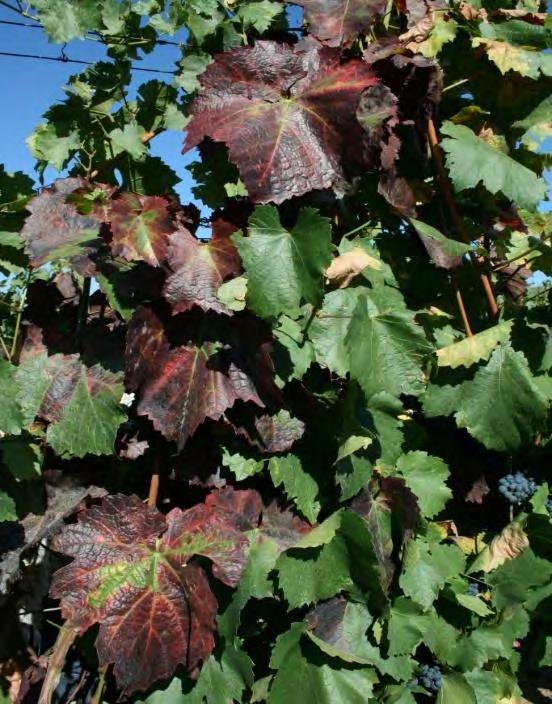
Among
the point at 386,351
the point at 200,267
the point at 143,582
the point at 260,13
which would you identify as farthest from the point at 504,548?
the point at 260,13

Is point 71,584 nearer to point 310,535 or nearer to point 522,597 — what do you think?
point 310,535

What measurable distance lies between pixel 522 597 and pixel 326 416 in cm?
89

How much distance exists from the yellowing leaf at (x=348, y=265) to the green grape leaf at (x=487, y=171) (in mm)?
323

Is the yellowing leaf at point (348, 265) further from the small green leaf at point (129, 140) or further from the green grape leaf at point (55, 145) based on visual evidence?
the green grape leaf at point (55, 145)

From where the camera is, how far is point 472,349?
1.78 meters

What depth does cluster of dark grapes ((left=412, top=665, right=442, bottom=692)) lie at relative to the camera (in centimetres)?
194

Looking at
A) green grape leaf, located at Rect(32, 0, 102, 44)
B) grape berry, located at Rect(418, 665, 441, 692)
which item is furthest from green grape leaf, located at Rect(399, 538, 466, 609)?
green grape leaf, located at Rect(32, 0, 102, 44)

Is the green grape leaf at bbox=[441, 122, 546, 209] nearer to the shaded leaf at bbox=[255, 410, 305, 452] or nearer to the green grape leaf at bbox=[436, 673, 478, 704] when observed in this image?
the shaded leaf at bbox=[255, 410, 305, 452]

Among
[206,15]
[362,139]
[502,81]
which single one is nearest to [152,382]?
[362,139]

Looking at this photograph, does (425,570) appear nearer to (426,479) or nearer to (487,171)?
(426,479)

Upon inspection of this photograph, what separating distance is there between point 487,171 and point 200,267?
0.80 meters

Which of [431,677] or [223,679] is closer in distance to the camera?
[223,679]

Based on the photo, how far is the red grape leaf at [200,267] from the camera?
140cm

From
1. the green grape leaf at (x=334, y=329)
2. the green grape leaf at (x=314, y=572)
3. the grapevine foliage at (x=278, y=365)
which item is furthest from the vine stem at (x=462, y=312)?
the green grape leaf at (x=314, y=572)
